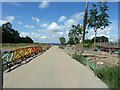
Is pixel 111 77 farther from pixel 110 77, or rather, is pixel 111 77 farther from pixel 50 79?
pixel 50 79

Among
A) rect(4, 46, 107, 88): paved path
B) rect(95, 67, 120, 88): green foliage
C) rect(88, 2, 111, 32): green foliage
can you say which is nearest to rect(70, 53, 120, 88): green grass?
rect(95, 67, 120, 88): green foliage

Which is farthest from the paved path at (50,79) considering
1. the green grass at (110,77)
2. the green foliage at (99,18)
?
the green foliage at (99,18)

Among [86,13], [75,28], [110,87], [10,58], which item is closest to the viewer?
[110,87]

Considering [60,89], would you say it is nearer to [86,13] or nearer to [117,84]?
[117,84]

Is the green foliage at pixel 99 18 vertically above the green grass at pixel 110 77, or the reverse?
the green foliage at pixel 99 18

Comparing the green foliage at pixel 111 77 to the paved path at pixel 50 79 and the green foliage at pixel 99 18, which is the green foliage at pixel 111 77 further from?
the green foliage at pixel 99 18

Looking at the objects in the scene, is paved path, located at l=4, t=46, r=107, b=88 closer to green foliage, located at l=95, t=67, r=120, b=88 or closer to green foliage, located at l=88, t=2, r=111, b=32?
green foliage, located at l=95, t=67, r=120, b=88

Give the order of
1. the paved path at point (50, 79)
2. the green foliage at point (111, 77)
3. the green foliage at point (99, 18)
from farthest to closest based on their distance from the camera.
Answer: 1. the green foliage at point (99, 18)
2. the paved path at point (50, 79)
3. the green foliage at point (111, 77)

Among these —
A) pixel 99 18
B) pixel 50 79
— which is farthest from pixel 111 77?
pixel 99 18

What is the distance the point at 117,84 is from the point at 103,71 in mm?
1284

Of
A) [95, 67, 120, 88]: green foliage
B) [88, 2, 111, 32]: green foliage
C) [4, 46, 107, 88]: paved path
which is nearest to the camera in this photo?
[95, 67, 120, 88]: green foliage

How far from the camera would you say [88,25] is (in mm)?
17312

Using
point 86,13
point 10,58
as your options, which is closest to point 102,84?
point 10,58

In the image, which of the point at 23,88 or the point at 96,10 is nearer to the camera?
the point at 23,88
